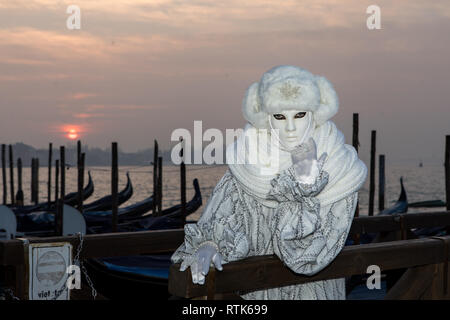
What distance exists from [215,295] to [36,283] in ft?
4.40

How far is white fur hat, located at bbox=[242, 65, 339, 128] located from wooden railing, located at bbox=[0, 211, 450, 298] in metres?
0.53

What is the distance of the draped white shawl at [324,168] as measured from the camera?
2.30 meters

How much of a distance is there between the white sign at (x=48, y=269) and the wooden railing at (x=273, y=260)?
37 millimetres

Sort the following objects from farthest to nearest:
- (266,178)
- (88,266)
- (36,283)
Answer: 1. (88,266)
2. (36,283)
3. (266,178)

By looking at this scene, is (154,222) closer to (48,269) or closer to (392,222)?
(392,222)

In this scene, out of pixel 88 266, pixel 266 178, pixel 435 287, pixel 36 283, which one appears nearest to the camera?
pixel 266 178

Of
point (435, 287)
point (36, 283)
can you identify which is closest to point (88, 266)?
point (36, 283)

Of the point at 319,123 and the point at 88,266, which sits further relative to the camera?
the point at 88,266

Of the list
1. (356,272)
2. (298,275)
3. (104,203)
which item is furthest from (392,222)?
(104,203)

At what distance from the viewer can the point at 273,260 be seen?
2279 millimetres

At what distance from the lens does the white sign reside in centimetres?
309

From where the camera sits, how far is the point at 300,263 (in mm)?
2229

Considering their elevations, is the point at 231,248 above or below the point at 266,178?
below
